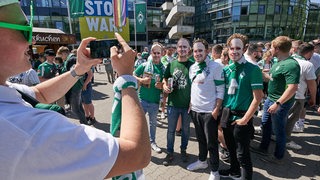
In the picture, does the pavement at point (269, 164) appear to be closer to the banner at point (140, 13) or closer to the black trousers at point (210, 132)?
the black trousers at point (210, 132)

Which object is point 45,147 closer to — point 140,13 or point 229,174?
point 229,174

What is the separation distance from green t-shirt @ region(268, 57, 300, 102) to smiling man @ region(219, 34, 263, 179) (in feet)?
2.82

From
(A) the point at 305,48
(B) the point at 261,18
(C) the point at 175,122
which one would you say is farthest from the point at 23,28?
(B) the point at 261,18

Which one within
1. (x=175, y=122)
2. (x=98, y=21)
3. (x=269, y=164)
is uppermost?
(x=98, y=21)

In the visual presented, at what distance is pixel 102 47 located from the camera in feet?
4.23

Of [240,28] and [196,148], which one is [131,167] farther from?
[240,28]

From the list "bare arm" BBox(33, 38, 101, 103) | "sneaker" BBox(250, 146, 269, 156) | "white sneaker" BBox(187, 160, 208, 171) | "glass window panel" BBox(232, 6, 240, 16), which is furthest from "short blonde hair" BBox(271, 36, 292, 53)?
"glass window panel" BBox(232, 6, 240, 16)

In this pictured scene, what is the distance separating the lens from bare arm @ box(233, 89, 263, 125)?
9.33ft

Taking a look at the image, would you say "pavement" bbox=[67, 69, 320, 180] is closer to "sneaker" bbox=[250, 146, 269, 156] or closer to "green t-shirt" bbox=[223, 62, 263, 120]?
A: "sneaker" bbox=[250, 146, 269, 156]

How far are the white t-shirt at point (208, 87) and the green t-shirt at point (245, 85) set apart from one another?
6.4 inches

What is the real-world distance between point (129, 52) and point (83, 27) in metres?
9.04

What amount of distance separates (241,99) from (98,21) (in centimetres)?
801

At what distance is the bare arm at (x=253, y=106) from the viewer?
9.33ft

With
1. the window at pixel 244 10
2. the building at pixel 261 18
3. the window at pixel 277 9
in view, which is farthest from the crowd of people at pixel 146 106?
the window at pixel 277 9
